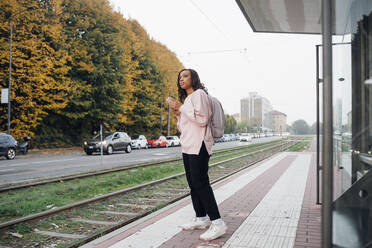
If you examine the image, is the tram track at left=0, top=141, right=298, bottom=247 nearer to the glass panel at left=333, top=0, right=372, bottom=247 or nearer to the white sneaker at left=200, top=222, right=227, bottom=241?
the white sneaker at left=200, top=222, right=227, bottom=241

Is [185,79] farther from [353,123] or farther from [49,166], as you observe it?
[49,166]

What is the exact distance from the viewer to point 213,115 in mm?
3961

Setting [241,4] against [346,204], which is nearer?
[346,204]

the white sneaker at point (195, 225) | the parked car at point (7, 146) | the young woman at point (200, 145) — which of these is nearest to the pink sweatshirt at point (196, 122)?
the young woman at point (200, 145)

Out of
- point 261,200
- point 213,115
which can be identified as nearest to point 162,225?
point 213,115

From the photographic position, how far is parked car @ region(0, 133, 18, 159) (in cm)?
1888

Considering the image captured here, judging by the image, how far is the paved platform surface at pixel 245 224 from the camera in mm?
3803

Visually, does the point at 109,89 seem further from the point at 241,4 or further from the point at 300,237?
the point at 300,237

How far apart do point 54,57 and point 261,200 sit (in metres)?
23.6

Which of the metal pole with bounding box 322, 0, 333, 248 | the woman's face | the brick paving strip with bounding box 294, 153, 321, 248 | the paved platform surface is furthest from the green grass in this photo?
the metal pole with bounding box 322, 0, 333, 248

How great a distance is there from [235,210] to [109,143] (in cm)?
1967

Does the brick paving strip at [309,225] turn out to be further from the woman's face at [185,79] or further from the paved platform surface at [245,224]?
the woman's face at [185,79]

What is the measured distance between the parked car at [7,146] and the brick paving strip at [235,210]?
15198mm

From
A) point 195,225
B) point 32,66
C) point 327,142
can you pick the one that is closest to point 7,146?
point 32,66
